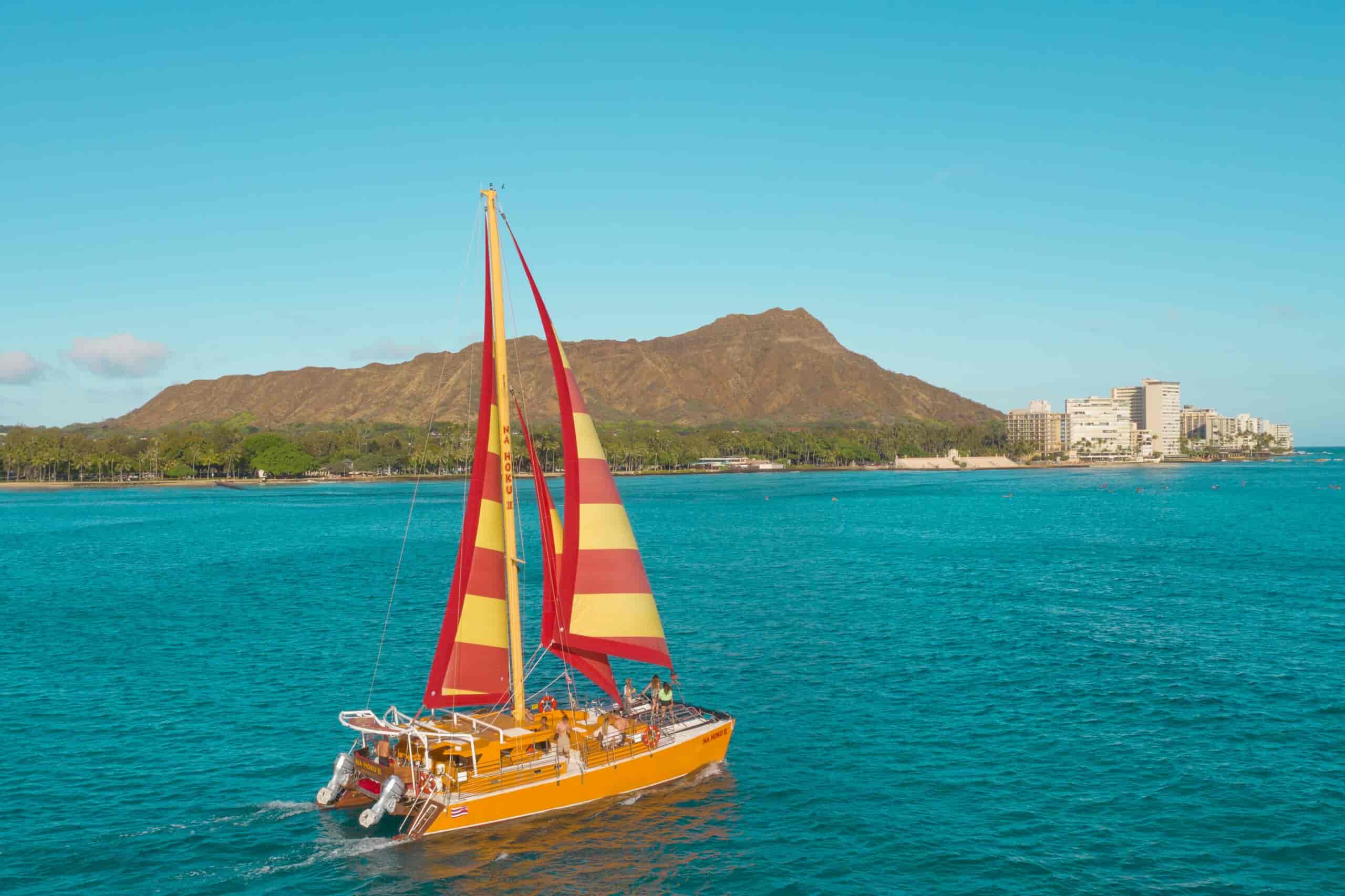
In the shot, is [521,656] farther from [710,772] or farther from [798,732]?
[798,732]

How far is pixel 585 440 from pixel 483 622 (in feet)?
20.6

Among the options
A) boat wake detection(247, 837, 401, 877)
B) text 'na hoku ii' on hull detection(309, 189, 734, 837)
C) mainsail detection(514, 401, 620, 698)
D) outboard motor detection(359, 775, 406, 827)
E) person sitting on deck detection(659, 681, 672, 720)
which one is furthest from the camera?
person sitting on deck detection(659, 681, 672, 720)

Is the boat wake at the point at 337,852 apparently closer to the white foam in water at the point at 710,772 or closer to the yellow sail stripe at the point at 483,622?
the yellow sail stripe at the point at 483,622

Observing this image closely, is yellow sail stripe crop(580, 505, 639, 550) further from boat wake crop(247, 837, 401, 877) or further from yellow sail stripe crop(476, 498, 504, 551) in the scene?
boat wake crop(247, 837, 401, 877)

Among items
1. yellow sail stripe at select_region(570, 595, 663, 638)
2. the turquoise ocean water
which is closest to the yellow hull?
the turquoise ocean water

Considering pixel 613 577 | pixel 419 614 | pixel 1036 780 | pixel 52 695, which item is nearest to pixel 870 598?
pixel 419 614

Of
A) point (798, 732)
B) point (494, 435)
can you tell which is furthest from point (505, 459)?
point (798, 732)

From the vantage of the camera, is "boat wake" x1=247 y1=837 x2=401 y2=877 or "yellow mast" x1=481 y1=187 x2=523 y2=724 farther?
"yellow mast" x1=481 y1=187 x2=523 y2=724

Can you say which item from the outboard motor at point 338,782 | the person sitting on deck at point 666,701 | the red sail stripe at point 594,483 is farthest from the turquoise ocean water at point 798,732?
the red sail stripe at point 594,483

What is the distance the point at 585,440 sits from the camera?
29141mm

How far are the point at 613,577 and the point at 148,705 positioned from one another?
2329 centimetres

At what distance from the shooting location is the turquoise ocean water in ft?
81.5

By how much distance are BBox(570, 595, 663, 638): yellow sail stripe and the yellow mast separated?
1.79 meters

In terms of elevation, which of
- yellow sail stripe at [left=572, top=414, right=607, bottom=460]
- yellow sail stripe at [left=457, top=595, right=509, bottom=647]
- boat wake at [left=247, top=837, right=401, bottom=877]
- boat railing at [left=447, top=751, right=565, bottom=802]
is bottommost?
boat wake at [left=247, top=837, right=401, bottom=877]
